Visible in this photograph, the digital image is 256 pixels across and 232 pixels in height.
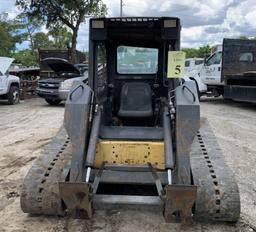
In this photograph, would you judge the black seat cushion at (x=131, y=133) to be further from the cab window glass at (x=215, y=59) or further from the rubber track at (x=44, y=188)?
the cab window glass at (x=215, y=59)

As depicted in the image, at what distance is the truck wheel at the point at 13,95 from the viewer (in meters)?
19.8

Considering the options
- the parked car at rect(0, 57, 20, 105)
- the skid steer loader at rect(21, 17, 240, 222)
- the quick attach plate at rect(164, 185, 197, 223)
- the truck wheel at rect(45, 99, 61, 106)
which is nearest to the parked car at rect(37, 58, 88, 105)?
the truck wheel at rect(45, 99, 61, 106)

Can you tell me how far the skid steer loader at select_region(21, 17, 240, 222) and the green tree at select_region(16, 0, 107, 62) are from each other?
18.5 metres

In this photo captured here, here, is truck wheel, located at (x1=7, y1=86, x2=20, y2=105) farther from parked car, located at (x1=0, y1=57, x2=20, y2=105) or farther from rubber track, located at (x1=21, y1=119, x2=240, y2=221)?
rubber track, located at (x1=21, y1=119, x2=240, y2=221)

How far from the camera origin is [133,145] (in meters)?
5.76

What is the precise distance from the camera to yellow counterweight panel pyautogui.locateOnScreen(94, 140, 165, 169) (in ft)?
18.8

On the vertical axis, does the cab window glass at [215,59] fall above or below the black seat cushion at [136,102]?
above

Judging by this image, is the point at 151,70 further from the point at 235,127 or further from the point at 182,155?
the point at 235,127

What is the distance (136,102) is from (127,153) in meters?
1.12

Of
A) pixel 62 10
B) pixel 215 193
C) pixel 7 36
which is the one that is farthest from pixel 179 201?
pixel 7 36

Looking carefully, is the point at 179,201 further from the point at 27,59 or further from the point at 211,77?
the point at 27,59

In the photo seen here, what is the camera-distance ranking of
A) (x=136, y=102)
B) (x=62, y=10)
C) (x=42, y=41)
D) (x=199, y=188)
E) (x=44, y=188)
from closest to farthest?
1. (x=199, y=188)
2. (x=44, y=188)
3. (x=136, y=102)
4. (x=62, y=10)
5. (x=42, y=41)

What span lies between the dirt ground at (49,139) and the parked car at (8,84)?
4.66ft

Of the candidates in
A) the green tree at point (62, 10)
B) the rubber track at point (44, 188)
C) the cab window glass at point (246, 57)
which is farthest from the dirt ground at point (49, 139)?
the green tree at point (62, 10)
